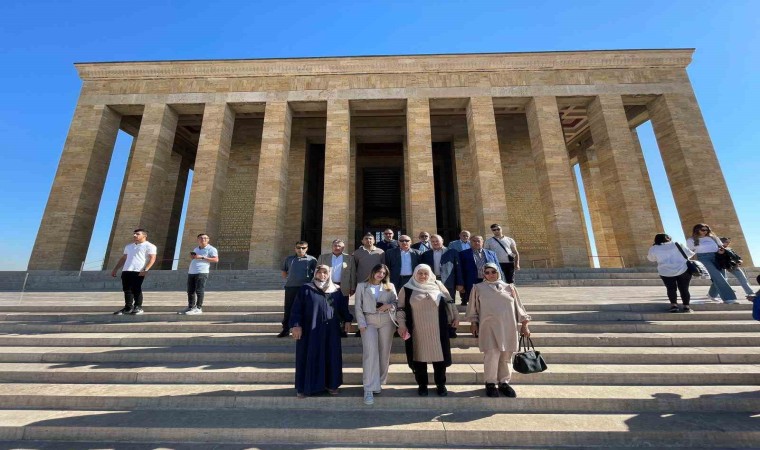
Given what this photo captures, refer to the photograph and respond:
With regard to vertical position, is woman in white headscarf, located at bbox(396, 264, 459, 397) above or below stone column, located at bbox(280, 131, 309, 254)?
below

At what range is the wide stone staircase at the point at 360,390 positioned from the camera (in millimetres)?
2943

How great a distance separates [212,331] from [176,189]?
1786 centimetres

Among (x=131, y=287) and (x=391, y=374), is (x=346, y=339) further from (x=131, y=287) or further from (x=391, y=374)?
(x=131, y=287)

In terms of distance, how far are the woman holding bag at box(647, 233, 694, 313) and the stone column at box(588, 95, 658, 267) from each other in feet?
30.1

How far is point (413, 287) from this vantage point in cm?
366

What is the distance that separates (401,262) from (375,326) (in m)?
2.01

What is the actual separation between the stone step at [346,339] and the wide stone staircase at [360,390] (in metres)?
0.02

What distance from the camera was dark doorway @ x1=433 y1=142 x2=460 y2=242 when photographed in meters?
18.9

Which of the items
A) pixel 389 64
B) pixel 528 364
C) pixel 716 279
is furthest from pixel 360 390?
pixel 389 64

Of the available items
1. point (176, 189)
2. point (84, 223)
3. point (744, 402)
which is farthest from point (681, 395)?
point (176, 189)

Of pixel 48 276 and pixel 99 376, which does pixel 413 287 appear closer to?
pixel 99 376

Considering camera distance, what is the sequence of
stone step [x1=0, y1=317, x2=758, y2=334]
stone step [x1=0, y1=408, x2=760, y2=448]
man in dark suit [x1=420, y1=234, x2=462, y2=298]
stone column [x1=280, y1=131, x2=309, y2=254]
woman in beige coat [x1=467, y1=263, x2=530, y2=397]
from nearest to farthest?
1. stone step [x1=0, y1=408, x2=760, y2=448]
2. woman in beige coat [x1=467, y1=263, x2=530, y2=397]
3. stone step [x1=0, y1=317, x2=758, y2=334]
4. man in dark suit [x1=420, y1=234, x2=462, y2=298]
5. stone column [x1=280, y1=131, x2=309, y2=254]

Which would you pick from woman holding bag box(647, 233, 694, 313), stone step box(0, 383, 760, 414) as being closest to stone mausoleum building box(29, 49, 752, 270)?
woman holding bag box(647, 233, 694, 313)

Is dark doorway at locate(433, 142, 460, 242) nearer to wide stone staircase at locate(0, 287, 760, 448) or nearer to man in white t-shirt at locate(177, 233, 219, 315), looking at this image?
wide stone staircase at locate(0, 287, 760, 448)
